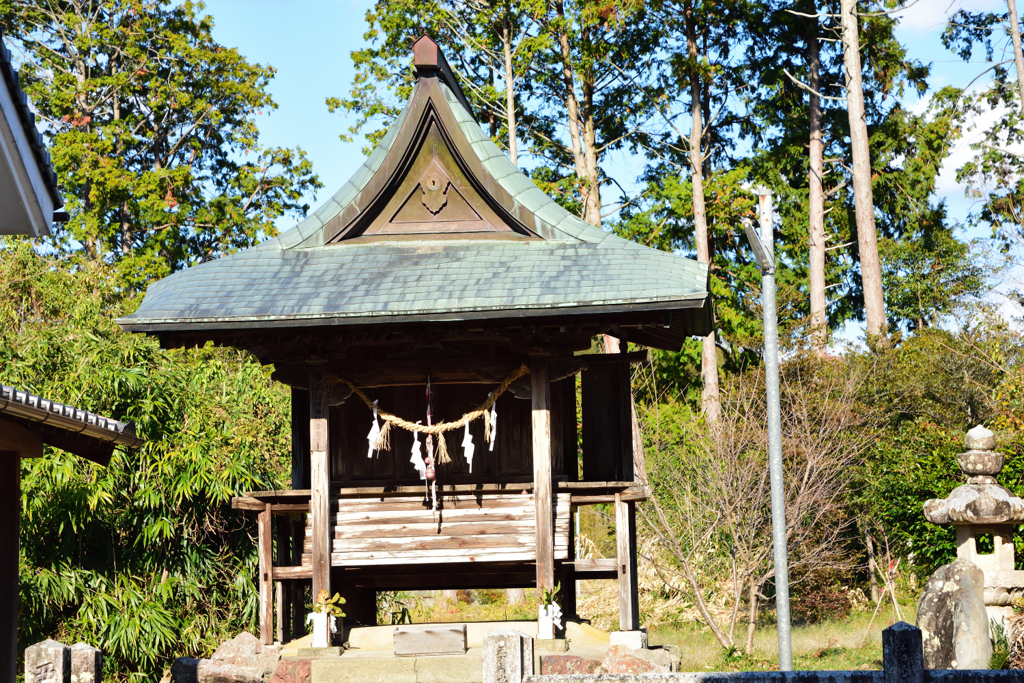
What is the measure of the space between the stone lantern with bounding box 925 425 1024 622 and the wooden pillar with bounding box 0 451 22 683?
8.85 m

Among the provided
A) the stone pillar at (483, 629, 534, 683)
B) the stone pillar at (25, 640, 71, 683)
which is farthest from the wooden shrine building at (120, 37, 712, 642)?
the stone pillar at (25, 640, 71, 683)

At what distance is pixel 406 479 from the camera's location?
12.2 m

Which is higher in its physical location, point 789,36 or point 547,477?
point 789,36

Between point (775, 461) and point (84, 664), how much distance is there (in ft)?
23.9

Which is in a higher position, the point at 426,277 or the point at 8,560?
the point at 426,277

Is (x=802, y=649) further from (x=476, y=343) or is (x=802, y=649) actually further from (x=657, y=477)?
(x=476, y=343)

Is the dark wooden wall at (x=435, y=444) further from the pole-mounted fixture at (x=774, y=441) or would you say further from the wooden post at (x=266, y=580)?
the pole-mounted fixture at (x=774, y=441)

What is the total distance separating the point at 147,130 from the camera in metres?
29.4

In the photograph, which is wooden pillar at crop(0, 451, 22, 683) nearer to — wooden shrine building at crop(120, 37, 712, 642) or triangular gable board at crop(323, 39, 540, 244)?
wooden shrine building at crop(120, 37, 712, 642)

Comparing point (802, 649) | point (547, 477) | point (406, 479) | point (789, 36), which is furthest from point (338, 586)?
point (789, 36)

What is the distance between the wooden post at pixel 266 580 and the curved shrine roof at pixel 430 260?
221 cm

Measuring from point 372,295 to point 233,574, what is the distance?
254 inches

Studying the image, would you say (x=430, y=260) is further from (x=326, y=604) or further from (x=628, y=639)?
(x=628, y=639)

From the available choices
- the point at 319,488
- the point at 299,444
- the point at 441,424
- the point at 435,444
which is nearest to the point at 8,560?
the point at 319,488
